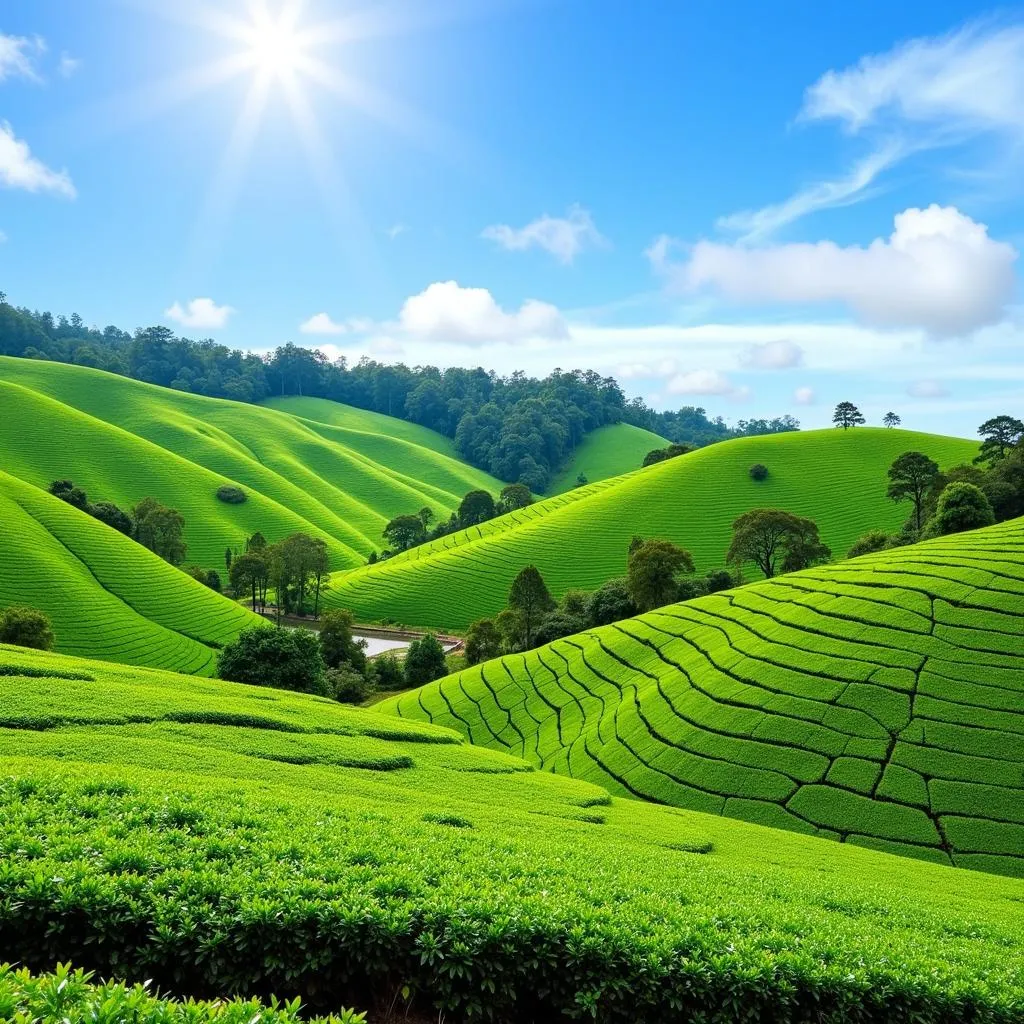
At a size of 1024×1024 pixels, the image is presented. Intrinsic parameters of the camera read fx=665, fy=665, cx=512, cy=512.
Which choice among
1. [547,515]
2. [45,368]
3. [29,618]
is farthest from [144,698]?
[45,368]

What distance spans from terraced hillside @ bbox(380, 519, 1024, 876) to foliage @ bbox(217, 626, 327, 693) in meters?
10.5

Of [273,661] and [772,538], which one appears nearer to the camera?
[273,661]

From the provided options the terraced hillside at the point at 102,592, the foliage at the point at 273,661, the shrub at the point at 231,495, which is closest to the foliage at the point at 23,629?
the terraced hillside at the point at 102,592

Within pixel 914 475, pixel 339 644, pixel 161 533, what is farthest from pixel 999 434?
pixel 161 533

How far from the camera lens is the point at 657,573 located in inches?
2302

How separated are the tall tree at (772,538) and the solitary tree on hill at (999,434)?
3594 centimetres

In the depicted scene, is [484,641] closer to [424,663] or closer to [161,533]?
[424,663]

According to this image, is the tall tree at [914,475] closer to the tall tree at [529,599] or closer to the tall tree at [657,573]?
the tall tree at [657,573]

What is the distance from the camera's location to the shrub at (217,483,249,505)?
12769cm

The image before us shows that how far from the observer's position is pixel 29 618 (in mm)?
45344

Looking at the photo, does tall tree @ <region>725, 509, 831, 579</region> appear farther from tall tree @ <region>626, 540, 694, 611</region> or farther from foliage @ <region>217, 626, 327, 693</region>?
foliage @ <region>217, 626, 327, 693</region>

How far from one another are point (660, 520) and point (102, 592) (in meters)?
69.4

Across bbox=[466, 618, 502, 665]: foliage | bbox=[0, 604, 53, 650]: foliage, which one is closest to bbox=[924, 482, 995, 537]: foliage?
bbox=[466, 618, 502, 665]: foliage

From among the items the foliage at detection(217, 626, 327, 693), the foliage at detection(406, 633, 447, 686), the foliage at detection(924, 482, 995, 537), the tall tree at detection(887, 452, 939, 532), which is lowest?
the foliage at detection(406, 633, 447, 686)
